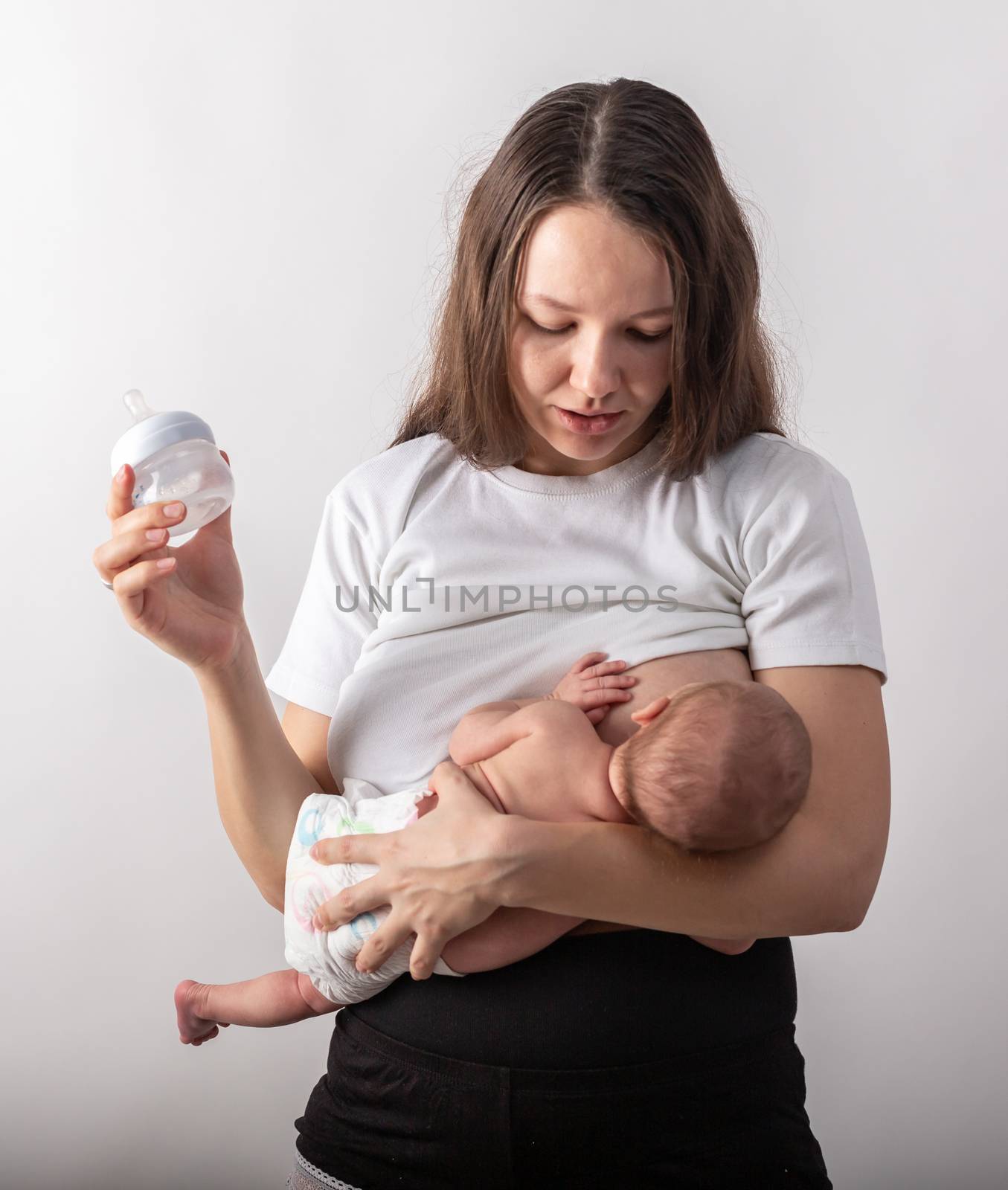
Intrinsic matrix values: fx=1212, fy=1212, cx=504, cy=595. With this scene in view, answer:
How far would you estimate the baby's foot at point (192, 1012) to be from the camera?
6.09 ft

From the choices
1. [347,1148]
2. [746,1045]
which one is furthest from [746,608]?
[347,1148]

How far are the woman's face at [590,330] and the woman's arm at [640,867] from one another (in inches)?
Result: 17.5

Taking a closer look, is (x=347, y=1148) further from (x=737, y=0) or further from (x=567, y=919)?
(x=737, y=0)

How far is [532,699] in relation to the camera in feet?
5.51

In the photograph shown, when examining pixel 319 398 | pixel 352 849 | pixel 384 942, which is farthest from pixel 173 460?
pixel 319 398

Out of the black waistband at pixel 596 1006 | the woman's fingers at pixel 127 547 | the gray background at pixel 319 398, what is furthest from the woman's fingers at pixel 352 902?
the gray background at pixel 319 398

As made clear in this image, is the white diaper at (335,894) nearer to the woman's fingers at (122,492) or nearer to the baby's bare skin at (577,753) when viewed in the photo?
Result: the baby's bare skin at (577,753)

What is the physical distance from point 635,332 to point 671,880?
690 mm

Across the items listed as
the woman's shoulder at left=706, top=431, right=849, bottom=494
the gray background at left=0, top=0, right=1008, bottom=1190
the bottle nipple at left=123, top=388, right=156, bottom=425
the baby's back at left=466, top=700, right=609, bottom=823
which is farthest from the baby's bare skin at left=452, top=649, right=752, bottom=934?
the gray background at left=0, top=0, right=1008, bottom=1190

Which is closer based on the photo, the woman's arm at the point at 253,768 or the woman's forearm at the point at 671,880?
the woman's forearm at the point at 671,880

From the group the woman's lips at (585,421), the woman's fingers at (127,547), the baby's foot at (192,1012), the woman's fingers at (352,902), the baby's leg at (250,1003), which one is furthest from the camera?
the baby's foot at (192,1012)

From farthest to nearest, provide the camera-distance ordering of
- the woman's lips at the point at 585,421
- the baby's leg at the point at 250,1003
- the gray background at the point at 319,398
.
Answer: the gray background at the point at 319,398 → the baby's leg at the point at 250,1003 → the woman's lips at the point at 585,421

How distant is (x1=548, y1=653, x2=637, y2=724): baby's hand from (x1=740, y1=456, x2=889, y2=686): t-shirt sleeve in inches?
7.1

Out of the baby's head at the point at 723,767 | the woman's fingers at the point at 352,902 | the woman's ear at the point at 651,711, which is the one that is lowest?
the woman's fingers at the point at 352,902
